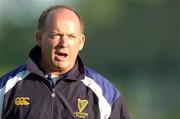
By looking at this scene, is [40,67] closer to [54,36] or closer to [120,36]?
[54,36]

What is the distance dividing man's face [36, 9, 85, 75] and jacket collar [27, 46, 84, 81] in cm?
4

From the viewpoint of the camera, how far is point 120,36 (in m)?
41.0

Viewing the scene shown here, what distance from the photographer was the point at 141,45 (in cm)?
3869

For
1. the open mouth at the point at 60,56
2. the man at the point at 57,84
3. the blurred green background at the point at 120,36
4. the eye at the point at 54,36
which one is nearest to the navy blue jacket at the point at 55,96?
the man at the point at 57,84

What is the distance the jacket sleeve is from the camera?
6.57 m

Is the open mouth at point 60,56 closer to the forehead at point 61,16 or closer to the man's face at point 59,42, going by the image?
the man's face at point 59,42

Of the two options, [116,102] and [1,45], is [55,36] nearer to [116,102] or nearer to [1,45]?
[116,102]

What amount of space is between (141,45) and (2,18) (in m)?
6.37

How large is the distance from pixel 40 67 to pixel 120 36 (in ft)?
113

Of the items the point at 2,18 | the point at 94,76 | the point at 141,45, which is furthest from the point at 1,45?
the point at 94,76

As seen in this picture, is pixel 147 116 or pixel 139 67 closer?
pixel 147 116

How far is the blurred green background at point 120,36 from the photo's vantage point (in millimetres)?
32469

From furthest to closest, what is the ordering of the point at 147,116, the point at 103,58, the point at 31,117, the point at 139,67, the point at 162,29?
the point at 162,29, the point at 103,58, the point at 139,67, the point at 147,116, the point at 31,117

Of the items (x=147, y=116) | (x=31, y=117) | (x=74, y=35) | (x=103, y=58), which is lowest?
(x=103, y=58)
